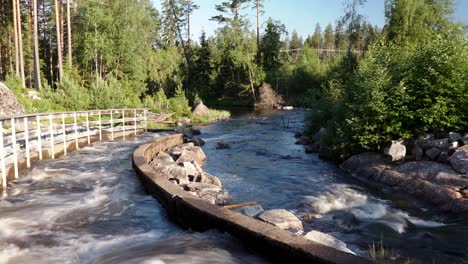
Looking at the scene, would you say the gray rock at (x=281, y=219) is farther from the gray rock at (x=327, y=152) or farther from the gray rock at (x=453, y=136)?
the gray rock at (x=327, y=152)

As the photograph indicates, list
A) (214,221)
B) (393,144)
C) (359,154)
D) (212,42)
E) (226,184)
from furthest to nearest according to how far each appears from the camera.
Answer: (212,42) → (359,154) → (393,144) → (226,184) → (214,221)

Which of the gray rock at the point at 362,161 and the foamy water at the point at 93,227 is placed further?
the gray rock at the point at 362,161

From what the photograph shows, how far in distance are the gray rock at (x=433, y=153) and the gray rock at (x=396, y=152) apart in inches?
26.7

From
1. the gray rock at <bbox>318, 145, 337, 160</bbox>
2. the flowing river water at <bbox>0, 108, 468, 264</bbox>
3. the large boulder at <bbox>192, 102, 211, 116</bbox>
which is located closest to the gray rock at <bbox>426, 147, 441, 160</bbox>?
the flowing river water at <bbox>0, 108, 468, 264</bbox>

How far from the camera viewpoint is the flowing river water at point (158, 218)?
4.89m

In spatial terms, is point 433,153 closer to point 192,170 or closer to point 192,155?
point 192,170

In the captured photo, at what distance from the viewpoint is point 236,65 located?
6025 centimetres

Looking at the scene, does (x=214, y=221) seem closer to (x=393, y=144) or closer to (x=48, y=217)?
(x=48, y=217)

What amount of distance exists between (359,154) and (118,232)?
9004 millimetres

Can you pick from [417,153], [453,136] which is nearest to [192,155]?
[417,153]

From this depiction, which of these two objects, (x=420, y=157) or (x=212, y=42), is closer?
(x=420, y=157)

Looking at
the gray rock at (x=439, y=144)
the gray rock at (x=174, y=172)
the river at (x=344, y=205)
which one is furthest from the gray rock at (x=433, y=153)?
the gray rock at (x=174, y=172)

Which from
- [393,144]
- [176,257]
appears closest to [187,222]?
[176,257]

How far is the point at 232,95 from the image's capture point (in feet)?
210
